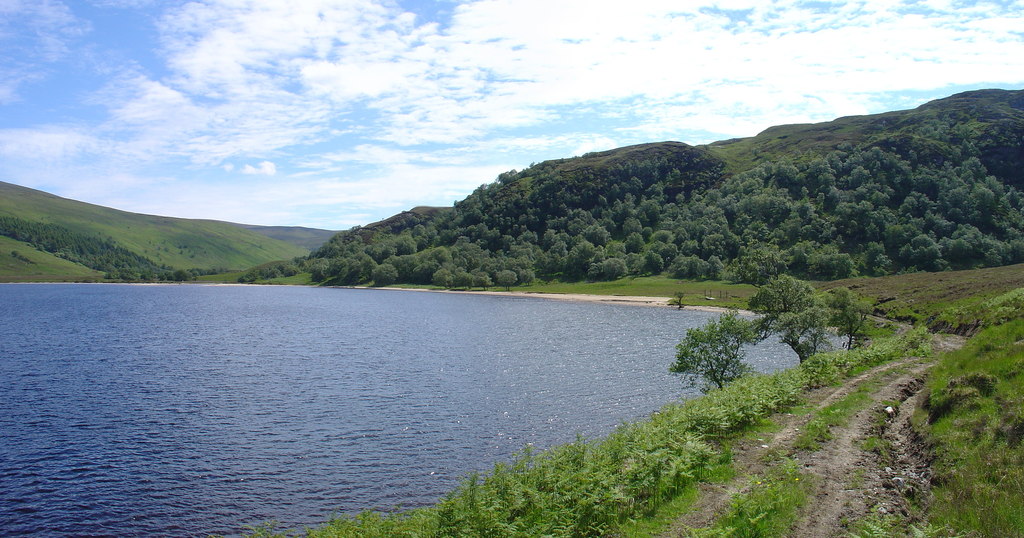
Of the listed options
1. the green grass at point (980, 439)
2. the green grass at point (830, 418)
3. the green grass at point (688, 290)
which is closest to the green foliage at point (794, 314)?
the green grass at point (830, 418)

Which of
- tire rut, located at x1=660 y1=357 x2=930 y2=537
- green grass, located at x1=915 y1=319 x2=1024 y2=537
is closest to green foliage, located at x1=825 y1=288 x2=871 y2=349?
tire rut, located at x1=660 y1=357 x2=930 y2=537

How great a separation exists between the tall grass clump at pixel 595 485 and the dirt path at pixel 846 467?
4.04 ft

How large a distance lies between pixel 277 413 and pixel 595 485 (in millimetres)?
32896

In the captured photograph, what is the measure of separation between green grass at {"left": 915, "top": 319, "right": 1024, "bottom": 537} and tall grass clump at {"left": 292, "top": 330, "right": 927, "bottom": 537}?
6.72m

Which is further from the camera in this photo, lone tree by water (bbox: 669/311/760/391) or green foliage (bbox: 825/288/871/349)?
green foliage (bbox: 825/288/871/349)

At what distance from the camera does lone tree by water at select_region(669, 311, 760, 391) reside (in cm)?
Result: 4281

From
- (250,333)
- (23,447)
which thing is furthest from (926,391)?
(250,333)

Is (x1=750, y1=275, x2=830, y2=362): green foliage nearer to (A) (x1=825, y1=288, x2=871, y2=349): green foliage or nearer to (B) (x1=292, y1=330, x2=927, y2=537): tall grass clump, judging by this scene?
(A) (x1=825, y1=288, x2=871, y2=349): green foliage

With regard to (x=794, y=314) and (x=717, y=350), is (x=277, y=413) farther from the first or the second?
(x=794, y=314)

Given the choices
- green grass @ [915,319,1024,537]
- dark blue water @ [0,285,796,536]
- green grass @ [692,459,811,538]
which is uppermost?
green grass @ [915,319,1024,537]

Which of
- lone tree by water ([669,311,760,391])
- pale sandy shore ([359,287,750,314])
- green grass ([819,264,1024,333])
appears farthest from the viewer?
pale sandy shore ([359,287,750,314])

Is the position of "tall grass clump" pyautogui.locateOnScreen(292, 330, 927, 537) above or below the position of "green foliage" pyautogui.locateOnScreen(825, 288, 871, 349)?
below

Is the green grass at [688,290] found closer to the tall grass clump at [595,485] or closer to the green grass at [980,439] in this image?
the green grass at [980,439]

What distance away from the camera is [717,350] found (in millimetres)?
43562
